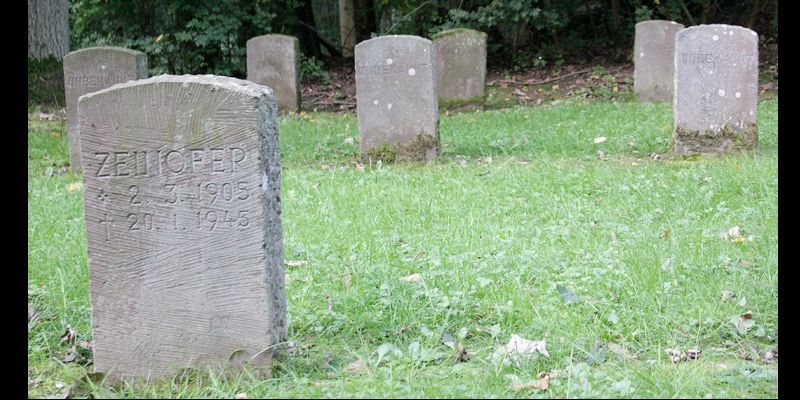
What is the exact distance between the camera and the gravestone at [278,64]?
1489 cm

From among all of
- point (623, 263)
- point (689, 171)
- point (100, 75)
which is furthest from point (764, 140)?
point (100, 75)

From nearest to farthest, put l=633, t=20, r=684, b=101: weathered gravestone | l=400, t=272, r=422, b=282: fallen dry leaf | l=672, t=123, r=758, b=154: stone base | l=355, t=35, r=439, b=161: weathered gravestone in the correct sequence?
1. l=400, t=272, r=422, b=282: fallen dry leaf
2. l=672, t=123, r=758, b=154: stone base
3. l=355, t=35, r=439, b=161: weathered gravestone
4. l=633, t=20, r=684, b=101: weathered gravestone

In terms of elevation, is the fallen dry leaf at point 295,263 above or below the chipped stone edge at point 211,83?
below

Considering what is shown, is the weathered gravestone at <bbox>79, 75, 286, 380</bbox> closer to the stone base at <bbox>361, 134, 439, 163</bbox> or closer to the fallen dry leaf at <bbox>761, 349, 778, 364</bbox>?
the fallen dry leaf at <bbox>761, 349, 778, 364</bbox>

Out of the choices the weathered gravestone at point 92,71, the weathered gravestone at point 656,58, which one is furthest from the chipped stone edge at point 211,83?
the weathered gravestone at point 656,58

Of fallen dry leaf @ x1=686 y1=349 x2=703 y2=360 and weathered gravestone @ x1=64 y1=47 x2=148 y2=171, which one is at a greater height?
weathered gravestone @ x1=64 y1=47 x2=148 y2=171

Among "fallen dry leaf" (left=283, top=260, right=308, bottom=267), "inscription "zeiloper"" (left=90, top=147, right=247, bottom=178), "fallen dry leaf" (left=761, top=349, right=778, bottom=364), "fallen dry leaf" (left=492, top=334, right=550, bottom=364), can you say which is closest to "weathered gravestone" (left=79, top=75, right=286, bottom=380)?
"inscription "zeiloper"" (left=90, top=147, right=247, bottom=178)

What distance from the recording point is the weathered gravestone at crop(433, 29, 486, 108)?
14.8 m

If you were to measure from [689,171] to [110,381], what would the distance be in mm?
6043

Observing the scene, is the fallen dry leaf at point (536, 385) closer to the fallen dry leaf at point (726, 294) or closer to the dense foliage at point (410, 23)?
the fallen dry leaf at point (726, 294)

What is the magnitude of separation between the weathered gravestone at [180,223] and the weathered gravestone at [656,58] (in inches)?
461

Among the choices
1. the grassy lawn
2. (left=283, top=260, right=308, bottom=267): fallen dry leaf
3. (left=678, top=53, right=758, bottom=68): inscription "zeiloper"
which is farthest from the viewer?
(left=678, top=53, right=758, bottom=68): inscription "zeiloper"

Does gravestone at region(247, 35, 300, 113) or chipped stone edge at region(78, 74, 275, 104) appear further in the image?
gravestone at region(247, 35, 300, 113)

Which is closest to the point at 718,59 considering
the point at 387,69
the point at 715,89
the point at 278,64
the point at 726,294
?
the point at 715,89
